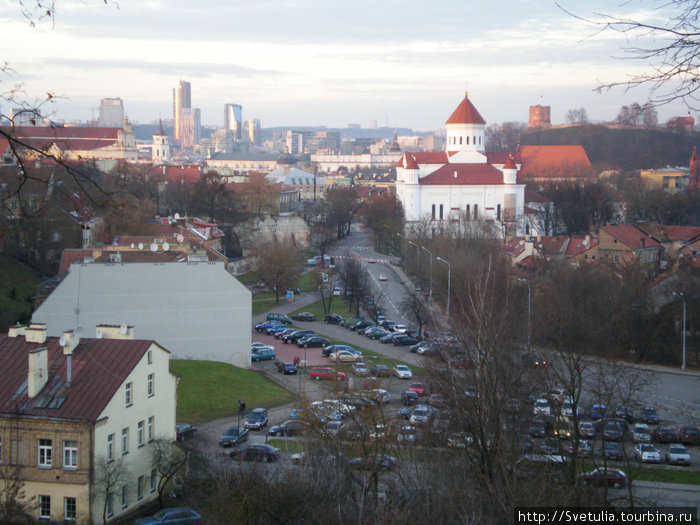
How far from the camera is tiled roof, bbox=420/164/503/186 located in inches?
2227

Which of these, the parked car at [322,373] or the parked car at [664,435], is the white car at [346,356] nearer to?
A: the parked car at [322,373]

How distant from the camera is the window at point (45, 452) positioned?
1204 cm

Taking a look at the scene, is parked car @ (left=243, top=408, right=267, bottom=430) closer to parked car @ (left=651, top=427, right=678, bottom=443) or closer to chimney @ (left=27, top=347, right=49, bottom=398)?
chimney @ (left=27, top=347, right=49, bottom=398)

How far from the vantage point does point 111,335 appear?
614 inches

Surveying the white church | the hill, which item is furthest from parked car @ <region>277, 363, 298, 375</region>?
the hill

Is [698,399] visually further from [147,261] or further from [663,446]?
[147,261]

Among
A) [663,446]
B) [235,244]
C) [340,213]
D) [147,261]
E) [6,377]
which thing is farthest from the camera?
[340,213]

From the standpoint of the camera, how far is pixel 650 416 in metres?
19.4

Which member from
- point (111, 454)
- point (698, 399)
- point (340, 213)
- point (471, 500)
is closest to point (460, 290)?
point (698, 399)

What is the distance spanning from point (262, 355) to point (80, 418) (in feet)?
45.5

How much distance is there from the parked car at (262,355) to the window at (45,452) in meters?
13.6

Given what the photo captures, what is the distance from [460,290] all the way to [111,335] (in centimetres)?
1584

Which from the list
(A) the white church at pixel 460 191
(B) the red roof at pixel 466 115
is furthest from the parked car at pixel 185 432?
(B) the red roof at pixel 466 115

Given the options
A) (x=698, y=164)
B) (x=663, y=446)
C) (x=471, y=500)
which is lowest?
(x=663, y=446)
